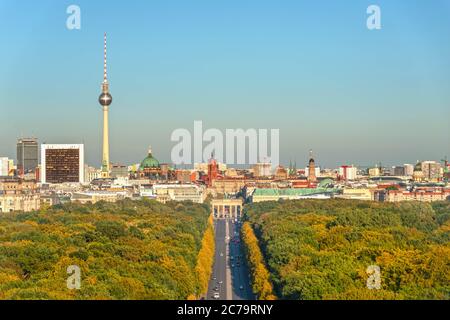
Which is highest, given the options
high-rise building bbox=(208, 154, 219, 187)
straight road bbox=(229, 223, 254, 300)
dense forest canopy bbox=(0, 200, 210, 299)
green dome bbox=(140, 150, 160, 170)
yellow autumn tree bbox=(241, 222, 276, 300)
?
green dome bbox=(140, 150, 160, 170)

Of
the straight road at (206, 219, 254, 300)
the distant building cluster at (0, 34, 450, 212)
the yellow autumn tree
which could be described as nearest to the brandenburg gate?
the distant building cluster at (0, 34, 450, 212)

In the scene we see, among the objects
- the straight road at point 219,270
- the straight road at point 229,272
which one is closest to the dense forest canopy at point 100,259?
the straight road at point 219,270

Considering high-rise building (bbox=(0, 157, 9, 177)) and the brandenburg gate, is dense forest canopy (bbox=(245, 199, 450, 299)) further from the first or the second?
high-rise building (bbox=(0, 157, 9, 177))

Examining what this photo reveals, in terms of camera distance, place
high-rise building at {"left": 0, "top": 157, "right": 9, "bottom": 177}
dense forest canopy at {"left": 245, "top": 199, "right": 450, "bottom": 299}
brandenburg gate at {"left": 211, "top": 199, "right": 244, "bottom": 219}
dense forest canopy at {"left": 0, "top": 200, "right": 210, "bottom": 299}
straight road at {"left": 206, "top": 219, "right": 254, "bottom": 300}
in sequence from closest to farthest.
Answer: dense forest canopy at {"left": 0, "top": 200, "right": 210, "bottom": 299} → dense forest canopy at {"left": 245, "top": 199, "right": 450, "bottom": 299} → straight road at {"left": 206, "top": 219, "right": 254, "bottom": 300} → brandenburg gate at {"left": 211, "top": 199, "right": 244, "bottom": 219} → high-rise building at {"left": 0, "top": 157, "right": 9, "bottom": 177}

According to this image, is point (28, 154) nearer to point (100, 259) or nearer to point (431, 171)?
point (431, 171)

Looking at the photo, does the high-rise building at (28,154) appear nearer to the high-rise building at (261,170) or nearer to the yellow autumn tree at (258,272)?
the high-rise building at (261,170)

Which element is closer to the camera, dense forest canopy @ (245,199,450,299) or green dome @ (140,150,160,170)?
dense forest canopy @ (245,199,450,299)

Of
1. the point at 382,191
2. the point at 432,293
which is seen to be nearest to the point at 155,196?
the point at 382,191
